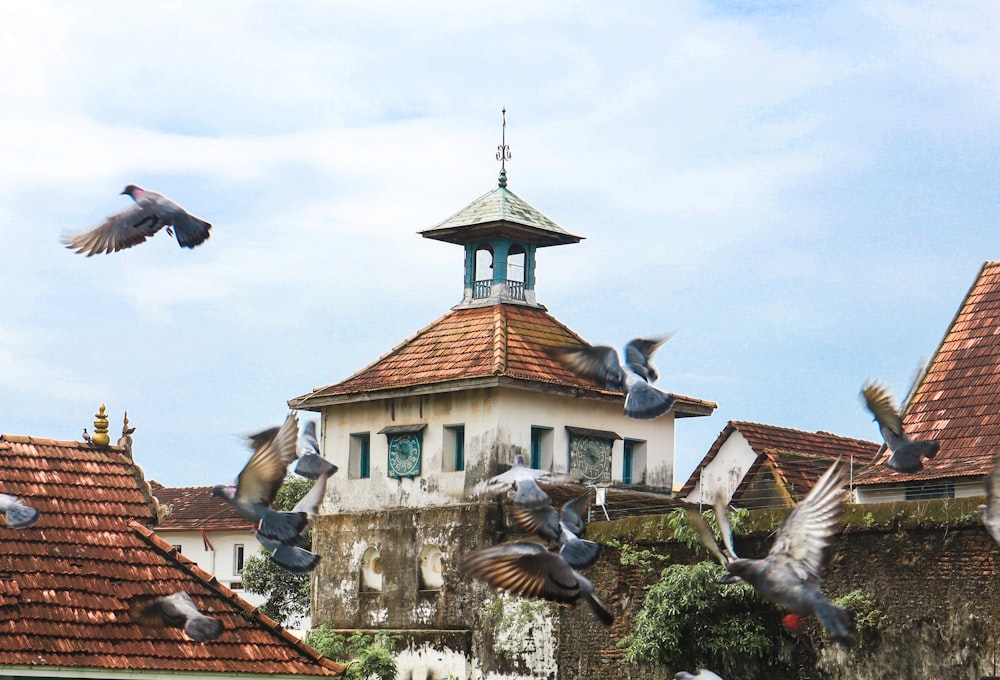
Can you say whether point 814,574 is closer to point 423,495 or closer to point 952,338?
point 952,338

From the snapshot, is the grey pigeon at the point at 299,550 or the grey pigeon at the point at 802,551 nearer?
the grey pigeon at the point at 802,551

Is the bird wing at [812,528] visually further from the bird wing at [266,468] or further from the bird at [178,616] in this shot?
the bird at [178,616]

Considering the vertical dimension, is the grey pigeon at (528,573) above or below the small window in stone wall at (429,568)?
below

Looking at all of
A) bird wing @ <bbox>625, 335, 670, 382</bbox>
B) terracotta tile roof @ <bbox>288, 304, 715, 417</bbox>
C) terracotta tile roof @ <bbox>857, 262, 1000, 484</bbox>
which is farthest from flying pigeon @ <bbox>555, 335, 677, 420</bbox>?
terracotta tile roof @ <bbox>288, 304, 715, 417</bbox>

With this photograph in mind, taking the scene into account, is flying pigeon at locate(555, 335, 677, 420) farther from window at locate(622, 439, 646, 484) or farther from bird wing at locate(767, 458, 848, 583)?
window at locate(622, 439, 646, 484)

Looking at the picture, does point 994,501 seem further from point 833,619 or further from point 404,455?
point 404,455

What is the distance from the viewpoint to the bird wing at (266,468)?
477 inches

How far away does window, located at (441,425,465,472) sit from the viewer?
26984mm

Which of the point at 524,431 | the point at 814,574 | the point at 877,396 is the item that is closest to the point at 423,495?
the point at 524,431

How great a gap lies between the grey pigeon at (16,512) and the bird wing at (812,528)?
6149 mm

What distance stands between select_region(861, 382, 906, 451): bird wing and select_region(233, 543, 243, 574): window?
A: 32638 millimetres

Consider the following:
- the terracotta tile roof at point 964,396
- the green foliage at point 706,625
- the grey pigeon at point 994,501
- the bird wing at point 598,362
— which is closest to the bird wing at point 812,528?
the grey pigeon at point 994,501

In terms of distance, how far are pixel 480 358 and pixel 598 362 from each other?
47.0 ft

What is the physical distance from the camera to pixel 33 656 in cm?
1298
